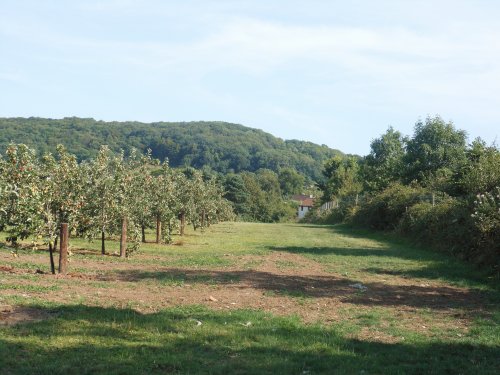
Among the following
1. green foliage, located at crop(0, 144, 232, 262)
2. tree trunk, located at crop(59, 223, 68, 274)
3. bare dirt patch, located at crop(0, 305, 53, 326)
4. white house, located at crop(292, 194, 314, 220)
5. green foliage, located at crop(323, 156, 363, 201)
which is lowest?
white house, located at crop(292, 194, 314, 220)

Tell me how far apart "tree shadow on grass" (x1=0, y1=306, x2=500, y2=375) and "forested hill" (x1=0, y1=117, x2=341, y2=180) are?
60694mm

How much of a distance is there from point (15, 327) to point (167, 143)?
413 feet

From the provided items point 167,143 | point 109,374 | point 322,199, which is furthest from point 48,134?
point 109,374

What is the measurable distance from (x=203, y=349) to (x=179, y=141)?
136m

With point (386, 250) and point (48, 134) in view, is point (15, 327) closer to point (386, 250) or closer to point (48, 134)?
point (386, 250)

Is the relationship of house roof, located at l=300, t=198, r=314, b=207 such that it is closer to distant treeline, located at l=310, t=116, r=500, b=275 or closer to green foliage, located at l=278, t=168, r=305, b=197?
green foliage, located at l=278, t=168, r=305, b=197

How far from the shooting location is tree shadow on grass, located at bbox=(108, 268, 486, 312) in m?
12.8

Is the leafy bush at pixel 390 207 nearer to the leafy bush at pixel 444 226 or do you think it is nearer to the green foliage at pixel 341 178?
the leafy bush at pixel 444 226

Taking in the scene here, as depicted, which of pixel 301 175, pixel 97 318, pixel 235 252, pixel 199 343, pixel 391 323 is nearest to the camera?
pixel 199 343

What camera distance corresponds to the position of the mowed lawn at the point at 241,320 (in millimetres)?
7254

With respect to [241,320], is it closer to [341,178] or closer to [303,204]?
[341,178]

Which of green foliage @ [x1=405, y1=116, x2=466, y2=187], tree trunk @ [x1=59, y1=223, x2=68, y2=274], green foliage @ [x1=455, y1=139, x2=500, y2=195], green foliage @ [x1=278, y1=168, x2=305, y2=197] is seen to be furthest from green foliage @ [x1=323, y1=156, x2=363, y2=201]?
tree trunk @ [x1=59, y1=223, x2=68, y2=274]

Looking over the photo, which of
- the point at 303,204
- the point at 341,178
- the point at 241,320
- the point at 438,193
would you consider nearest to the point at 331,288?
the point at 241,320

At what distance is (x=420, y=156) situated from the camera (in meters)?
44.0
